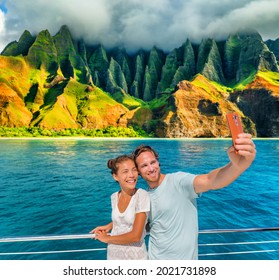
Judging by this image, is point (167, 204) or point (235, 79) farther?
point (235, 79)

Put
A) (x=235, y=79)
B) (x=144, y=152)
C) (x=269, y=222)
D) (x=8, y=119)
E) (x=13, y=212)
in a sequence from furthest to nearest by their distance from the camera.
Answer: (x=235, y=79), (x=8, y=119), (x=13, y=212), (x=269, y=222), (x=144, y=152)

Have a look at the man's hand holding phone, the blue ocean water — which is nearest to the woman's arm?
the man's hand holding phone

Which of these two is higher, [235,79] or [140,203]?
[235,79]

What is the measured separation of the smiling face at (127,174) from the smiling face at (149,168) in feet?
0.29

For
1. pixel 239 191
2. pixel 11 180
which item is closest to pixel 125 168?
pixel 239 191

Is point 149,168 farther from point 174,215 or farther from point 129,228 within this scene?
point 129,228

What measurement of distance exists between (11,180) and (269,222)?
2250 cm

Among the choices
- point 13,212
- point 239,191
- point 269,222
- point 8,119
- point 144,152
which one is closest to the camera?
point 144,152

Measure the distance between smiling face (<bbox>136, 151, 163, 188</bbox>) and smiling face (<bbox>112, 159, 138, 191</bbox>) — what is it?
9 cm

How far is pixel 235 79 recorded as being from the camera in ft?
652

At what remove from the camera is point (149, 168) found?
299 centimetres

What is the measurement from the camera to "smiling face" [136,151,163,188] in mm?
2961

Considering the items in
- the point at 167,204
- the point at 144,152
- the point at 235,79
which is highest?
the point at 235,79

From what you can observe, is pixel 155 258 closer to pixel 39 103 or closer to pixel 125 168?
pixel 125 168
